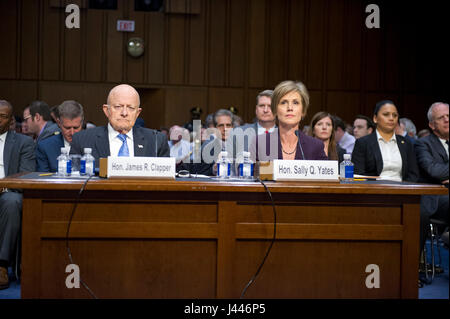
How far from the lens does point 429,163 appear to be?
4285mm

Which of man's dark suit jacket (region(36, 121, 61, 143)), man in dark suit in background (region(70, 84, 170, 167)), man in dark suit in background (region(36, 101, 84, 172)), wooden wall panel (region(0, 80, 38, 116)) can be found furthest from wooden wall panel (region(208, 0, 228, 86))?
man in dark suit in background (region(70, 84, 170, 167))

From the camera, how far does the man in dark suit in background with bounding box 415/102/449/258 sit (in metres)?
4.12

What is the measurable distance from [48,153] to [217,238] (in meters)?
2.18

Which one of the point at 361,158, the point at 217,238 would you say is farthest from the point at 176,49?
the point at 217,238

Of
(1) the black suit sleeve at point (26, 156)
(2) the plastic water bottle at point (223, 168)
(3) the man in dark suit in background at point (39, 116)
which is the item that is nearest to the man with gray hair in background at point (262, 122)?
(2) the plastic water bottle at point (223, 168)

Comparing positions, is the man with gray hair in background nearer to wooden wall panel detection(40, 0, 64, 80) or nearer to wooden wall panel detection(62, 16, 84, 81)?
wooden wall panel detection(62, 16, 84, 81)

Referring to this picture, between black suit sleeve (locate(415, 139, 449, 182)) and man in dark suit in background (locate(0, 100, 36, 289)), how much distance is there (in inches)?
127

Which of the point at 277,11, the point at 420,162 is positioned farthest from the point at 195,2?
the point at 420,162

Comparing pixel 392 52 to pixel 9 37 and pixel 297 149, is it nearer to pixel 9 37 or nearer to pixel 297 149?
pixel 9 37

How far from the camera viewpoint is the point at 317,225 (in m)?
2.43

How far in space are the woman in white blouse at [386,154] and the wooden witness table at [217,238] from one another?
169 cm

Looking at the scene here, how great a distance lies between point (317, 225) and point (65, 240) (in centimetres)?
118

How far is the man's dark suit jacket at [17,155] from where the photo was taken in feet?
13.0
